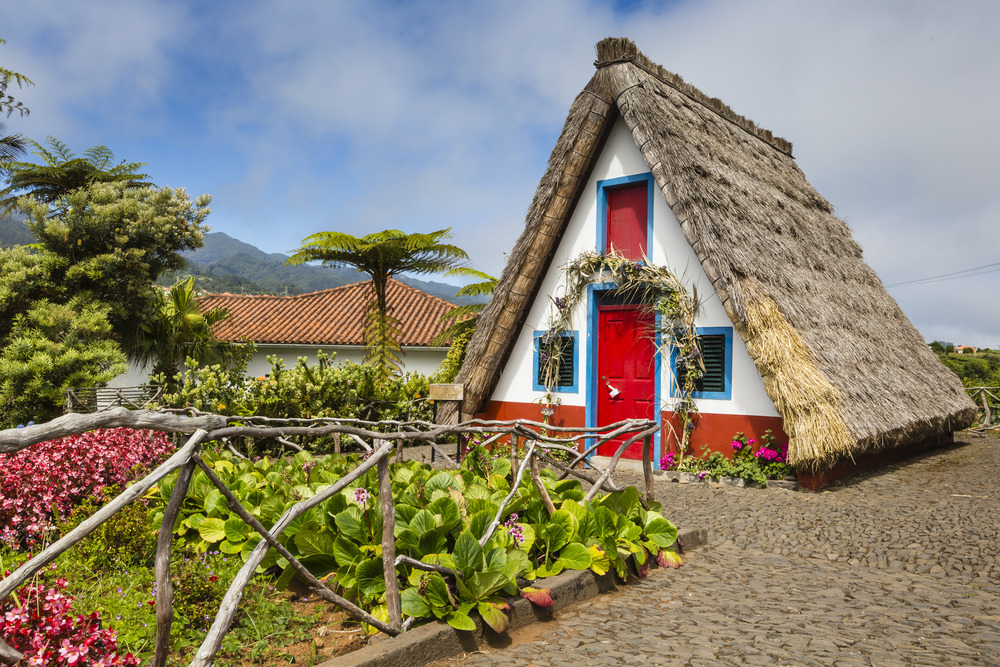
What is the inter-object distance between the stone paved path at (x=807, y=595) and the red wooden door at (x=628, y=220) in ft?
12.1

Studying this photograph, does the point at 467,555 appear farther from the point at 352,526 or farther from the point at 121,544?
the point at 121,544

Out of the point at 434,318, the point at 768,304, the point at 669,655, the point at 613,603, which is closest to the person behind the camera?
the point at 669,655

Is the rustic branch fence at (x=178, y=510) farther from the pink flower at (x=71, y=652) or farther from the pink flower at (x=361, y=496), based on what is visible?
the pink flower at (x=361, y=496)

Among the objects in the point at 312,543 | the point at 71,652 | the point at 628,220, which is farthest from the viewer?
the point at 628,220

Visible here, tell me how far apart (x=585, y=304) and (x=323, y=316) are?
20968 millimetres

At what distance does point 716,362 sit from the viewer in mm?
8195

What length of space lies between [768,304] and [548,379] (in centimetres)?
329

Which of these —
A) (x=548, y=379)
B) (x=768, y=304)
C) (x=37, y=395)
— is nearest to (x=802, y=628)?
(x=768, y=304)

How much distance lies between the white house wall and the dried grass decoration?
0.12 m

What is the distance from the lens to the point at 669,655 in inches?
124

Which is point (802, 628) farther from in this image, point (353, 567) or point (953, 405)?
point (953, 405)

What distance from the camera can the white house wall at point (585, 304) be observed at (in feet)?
26.2

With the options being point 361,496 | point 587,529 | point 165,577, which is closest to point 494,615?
point 361,496

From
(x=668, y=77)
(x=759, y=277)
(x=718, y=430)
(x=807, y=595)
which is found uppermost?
(x=668, y=77)
